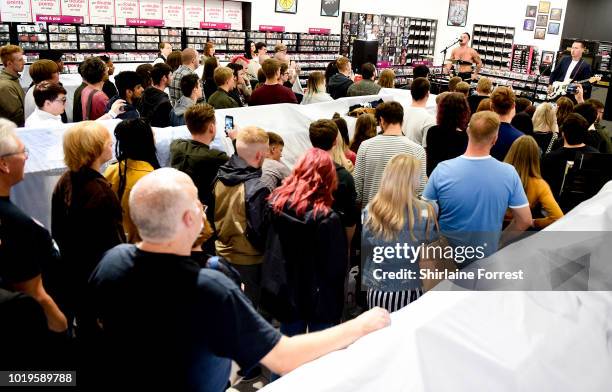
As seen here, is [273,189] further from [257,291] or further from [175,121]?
[175,121]

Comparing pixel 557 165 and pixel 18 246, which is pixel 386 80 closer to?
pixel 557 165

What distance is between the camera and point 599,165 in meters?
3.16

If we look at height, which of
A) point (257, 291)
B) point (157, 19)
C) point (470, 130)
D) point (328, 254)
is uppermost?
point (157, 19)

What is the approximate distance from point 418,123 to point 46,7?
24.8ft

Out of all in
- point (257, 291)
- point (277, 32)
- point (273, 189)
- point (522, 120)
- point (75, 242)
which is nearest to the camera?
point (75, 242)

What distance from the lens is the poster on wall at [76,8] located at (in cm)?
911

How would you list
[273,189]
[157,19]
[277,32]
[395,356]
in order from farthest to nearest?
1. [277,32]
2. [157,19]
3. [273,189]
4. [395,356]

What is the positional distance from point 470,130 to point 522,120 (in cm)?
196

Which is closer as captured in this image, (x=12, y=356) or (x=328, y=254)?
(x=12, y=356)

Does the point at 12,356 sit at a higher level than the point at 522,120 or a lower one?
lower

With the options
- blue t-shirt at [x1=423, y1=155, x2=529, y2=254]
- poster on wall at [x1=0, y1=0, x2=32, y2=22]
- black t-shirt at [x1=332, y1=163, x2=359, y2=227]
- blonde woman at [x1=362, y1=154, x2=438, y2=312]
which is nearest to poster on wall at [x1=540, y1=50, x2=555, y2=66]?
poster on wall at [x1=0, y1=0, x2=32, y2=22]

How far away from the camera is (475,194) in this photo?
269cm

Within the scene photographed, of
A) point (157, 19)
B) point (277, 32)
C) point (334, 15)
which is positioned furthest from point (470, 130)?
point (334, 15)

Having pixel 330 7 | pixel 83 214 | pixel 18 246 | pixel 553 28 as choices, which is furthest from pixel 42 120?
pixel 553 28
